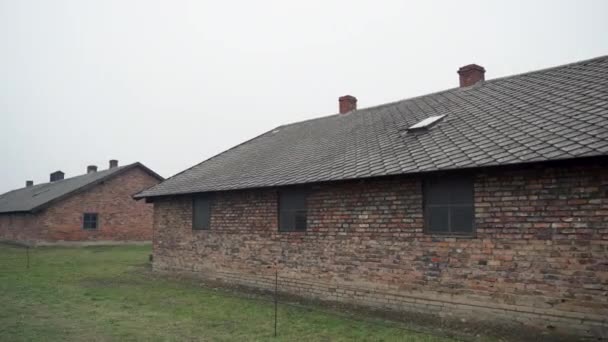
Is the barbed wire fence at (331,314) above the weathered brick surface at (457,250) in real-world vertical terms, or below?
below

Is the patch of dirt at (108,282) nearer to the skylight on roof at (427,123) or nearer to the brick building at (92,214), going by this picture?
the skylight on roof at (427,123)

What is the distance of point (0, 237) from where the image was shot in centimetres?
3644

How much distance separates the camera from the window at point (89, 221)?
30.1m

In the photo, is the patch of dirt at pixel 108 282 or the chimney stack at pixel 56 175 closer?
the patch of dirt at pixel 108 282

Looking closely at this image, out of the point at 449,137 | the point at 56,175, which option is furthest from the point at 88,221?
the point at 449,137

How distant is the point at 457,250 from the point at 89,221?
90.4 ft

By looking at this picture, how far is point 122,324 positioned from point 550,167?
8.03m

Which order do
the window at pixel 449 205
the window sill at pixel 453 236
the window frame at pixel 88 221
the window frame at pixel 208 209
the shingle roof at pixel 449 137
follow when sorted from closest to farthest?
the shingle roof at pixel 449 137 < the window sill at pixel 453 236 < the window at pixel 449 205 < the window frame at pixel 208 209 < the window frame at pixel 88 221

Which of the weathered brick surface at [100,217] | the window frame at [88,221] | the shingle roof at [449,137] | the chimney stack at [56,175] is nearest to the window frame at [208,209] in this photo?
the shingle roof at [449,137]

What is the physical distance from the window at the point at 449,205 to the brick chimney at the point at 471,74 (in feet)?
24.5

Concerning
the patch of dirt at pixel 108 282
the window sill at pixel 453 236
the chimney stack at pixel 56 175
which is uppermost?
the chimney stack at pixel 56 175

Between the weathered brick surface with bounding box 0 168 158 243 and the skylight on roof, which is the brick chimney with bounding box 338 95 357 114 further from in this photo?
the weathered brick surface with bounding box 0 168 158 243

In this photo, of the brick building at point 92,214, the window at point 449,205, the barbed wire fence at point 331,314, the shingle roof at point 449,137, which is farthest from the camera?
the brick building at point 92,214

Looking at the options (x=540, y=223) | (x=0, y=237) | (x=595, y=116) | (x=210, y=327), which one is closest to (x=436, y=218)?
(x=540, y=223)
